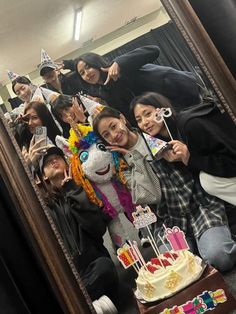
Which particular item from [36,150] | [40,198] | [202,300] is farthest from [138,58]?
[202,300]

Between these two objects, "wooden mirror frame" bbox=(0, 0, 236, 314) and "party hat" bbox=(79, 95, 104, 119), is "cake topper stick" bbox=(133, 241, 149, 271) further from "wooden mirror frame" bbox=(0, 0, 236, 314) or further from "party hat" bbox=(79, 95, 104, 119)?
"party hat" bbox=(79, 95, 104, 119)

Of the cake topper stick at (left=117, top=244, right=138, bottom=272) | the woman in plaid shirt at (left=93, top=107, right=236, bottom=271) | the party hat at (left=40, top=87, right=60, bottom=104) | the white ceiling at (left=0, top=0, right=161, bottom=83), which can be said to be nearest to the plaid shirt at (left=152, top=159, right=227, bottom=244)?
the woman in plaid shirt at (left=93, top=107, right=236, bottom=271)

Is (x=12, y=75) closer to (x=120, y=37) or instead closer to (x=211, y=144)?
(x=120, y=37)

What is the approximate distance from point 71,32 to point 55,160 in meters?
0.49

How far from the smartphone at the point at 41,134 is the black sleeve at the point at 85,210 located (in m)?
0.18

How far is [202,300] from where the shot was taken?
3.82 feet

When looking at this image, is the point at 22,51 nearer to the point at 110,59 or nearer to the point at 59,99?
the point at 59,99

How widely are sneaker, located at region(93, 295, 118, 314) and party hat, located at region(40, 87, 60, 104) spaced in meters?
0.74

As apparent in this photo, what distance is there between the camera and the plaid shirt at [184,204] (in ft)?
4.07

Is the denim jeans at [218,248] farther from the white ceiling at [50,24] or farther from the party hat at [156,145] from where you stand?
the white ceiling at [50,24]

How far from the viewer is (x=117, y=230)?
1.24 m

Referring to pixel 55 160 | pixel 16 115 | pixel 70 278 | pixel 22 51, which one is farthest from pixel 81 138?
pixel 70 278

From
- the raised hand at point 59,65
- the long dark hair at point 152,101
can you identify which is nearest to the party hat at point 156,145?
the long dark hair at point 152,101

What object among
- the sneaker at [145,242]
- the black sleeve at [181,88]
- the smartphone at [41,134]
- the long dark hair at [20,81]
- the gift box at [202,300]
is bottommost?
the gift box at [202,300]
